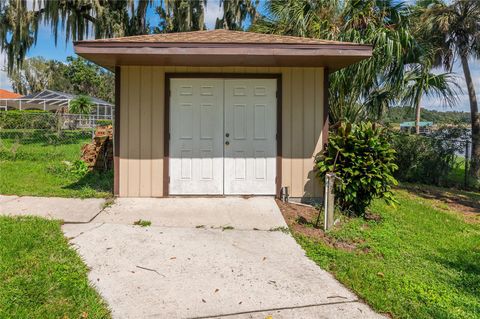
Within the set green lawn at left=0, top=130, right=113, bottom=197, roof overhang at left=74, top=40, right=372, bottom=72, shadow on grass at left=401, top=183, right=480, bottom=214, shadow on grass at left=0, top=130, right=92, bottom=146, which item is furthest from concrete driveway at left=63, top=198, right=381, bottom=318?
shadow on grass at left=0, top=130, right=92, bottom=146

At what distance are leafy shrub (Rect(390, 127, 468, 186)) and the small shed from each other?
4.56m

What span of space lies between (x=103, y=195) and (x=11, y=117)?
1637 cm

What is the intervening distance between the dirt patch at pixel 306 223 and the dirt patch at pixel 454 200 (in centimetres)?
287

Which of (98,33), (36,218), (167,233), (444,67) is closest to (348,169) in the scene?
(167,233)

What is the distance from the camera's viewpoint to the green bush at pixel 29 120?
14.8m

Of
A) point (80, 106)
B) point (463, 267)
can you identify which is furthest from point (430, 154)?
point (80, 106)

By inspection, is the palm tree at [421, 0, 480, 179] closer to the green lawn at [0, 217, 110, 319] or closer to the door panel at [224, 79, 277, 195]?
the door panel at [224, 79, 277, 195]

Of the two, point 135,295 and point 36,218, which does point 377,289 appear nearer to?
point 135,295

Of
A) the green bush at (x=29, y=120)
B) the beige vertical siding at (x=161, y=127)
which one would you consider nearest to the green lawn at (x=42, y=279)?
the beige vertical siding at (x=161, y=127)

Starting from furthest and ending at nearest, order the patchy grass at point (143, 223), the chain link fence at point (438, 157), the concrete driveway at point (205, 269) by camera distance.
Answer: the chain link fence at point (438, 157), the patchy grass at point (143, 223), the concrete driveway at point (205, 269)

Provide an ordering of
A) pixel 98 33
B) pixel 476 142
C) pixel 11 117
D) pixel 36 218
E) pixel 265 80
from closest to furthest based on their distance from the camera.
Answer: pixel 36 218 < pixel 265 80 < pixel 476 142 < pixel 98 33 < pixel 11 117

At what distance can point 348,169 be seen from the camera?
5059mm

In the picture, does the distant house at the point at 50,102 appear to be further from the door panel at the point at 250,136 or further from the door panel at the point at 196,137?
the door panel at the point at 250,136

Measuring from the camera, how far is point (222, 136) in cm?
609
